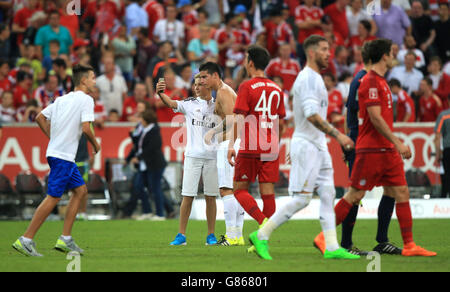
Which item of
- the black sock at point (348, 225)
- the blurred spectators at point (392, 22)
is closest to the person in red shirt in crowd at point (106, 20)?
the blurred spectators at point (392, 22)

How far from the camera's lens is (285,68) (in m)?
22.8

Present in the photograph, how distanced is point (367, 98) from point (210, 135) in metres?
2.62

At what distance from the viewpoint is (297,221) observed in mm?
18203

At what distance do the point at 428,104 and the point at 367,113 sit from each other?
1281 centimetres

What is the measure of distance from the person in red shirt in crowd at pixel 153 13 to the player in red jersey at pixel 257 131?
46.7 ft

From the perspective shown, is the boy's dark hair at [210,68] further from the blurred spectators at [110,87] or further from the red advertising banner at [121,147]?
the blurred spectators at [110,87]

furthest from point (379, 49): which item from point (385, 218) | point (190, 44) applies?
point (190, 44)

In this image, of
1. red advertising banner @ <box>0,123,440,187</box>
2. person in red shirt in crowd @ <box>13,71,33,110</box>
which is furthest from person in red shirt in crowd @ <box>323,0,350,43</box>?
person in red shirt in crowd @ <box>13,71,33,110</box>

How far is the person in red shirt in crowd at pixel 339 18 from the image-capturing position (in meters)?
25.2

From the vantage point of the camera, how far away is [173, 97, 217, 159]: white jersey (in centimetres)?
1245

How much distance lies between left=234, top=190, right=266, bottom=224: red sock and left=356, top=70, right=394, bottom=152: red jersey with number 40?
5.72 feet

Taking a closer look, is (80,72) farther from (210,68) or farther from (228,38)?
(228,38)
